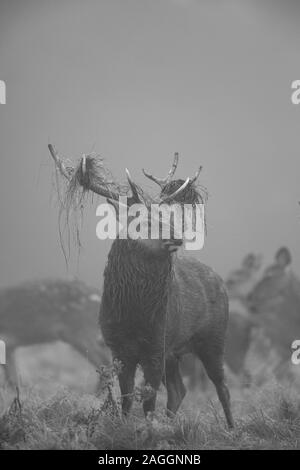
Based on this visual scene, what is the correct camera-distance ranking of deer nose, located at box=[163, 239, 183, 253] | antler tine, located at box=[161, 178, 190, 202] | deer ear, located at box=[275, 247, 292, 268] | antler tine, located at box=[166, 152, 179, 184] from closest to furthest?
deer nose, located at box=[163, 239, 183, 253] < antler tine, located at box=[161, 178, 190, 202] < antler tine, located at box=[166, 152, 179, 184] < deer ear, located at box=[275, 247, 292, 268]

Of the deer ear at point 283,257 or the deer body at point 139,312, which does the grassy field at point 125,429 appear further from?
Answer: the deer ear at point 283,257

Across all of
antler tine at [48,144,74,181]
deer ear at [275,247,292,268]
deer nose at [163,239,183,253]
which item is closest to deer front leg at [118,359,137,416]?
deer nose at [163,239,183,253]

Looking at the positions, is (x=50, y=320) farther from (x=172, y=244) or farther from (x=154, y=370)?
(x=172, y=244)

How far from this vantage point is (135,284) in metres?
7.79

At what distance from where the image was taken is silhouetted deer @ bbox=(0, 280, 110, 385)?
17.5 m

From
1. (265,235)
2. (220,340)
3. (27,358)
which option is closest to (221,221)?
(265,235)

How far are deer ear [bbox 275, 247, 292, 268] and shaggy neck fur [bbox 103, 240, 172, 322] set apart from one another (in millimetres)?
10656

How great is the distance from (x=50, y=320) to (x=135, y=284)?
10.2m

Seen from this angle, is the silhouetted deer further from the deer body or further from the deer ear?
the deer body

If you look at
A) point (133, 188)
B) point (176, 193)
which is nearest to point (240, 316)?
point (176, 193)

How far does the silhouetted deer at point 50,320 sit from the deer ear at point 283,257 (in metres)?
4.82

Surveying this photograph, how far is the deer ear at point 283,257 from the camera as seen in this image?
712 inches

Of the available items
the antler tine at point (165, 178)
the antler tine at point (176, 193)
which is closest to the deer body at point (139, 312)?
the antler tine at point (176, 193)
